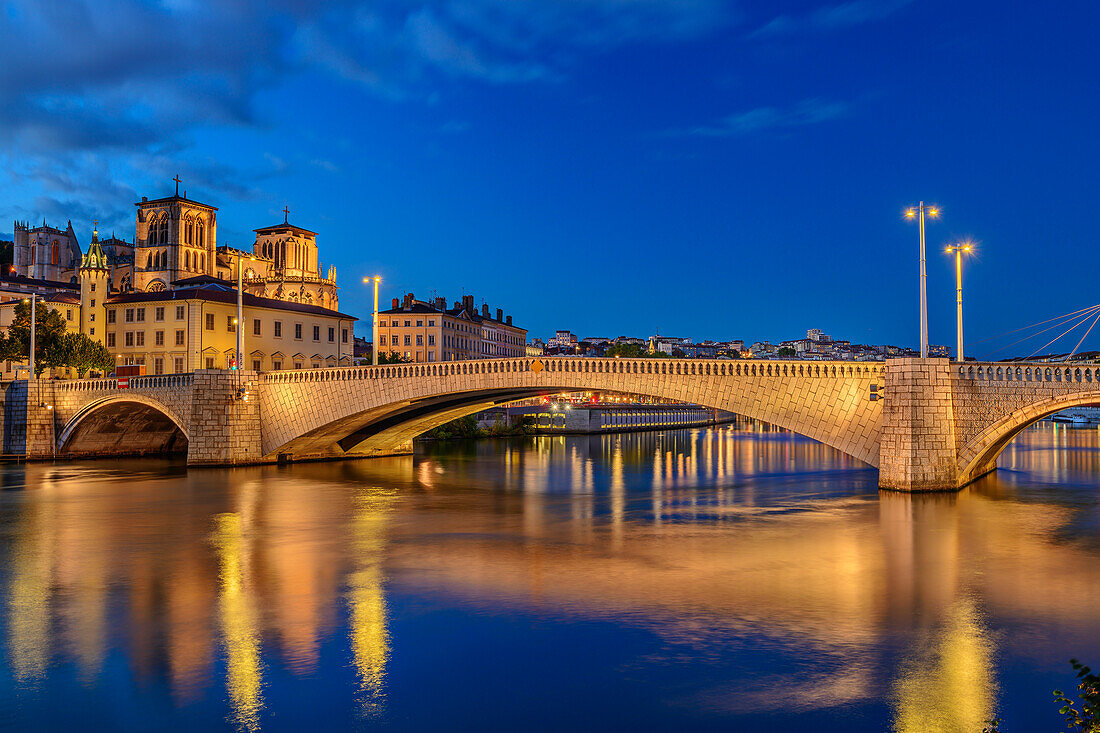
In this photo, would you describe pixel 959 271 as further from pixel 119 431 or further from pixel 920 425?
pixel 119 431

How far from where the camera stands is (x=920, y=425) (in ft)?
109

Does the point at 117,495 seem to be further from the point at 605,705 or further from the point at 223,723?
the point at 605,705

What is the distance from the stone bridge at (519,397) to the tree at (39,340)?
358 inches

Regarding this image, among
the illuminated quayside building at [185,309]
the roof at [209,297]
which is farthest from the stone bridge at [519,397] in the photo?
the roof at [209,297]

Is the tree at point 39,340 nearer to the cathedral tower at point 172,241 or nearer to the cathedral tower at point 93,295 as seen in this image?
the cathedral tower at point 93,295

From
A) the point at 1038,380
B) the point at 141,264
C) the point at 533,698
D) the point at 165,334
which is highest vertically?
the point at 141,264

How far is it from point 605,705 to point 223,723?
5.40 meters

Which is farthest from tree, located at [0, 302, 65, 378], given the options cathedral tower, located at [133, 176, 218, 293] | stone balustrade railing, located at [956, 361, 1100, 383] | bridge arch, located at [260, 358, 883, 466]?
stone balustrade railing, located at [956, 361, 1100, 383]

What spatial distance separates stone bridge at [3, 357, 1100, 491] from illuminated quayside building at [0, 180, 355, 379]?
26.6ft

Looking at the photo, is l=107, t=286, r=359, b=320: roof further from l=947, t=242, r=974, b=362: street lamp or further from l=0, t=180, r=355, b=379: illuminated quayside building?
l=947, t=242, r=974, b=362: street lamp

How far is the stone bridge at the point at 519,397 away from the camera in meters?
33.1

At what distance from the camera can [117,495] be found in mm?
38844

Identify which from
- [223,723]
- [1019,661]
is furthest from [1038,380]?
[223,723]

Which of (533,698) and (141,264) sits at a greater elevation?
(141,264)
